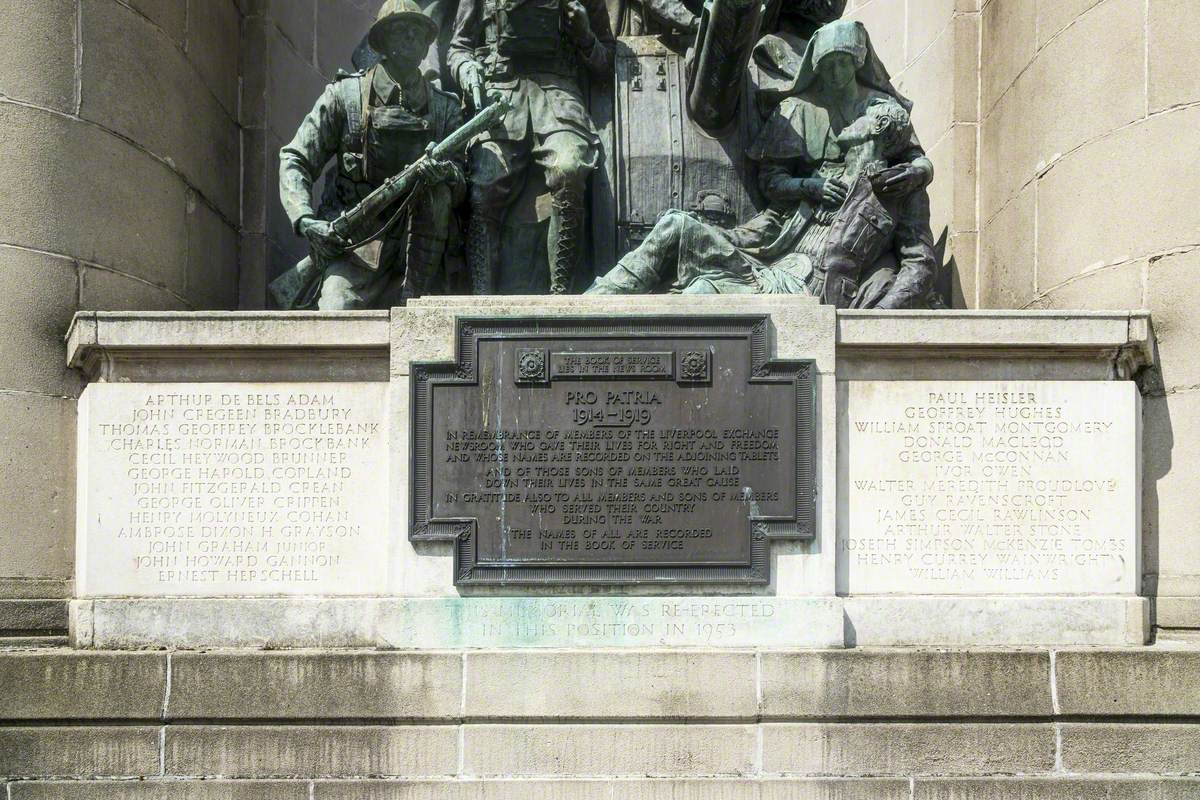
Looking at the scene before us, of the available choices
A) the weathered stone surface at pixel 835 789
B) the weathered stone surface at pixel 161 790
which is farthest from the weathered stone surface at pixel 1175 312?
the weathered stone surface at pixel 161 790

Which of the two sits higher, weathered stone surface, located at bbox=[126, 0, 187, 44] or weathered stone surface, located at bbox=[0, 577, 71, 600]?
weathered stone surface, located at bbox=[126, 0, 187, 44]

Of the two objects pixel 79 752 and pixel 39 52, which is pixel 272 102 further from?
pixel 79 752

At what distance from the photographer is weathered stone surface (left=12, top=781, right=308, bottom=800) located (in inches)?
350

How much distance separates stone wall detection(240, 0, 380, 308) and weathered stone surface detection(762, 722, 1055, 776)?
20.9ft

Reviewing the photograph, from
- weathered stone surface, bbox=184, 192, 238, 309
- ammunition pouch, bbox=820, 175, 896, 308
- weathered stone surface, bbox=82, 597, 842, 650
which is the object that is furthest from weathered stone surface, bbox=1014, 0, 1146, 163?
weathered stone surface, bbox=184, 192, 238, 309

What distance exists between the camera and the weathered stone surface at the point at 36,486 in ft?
32.2

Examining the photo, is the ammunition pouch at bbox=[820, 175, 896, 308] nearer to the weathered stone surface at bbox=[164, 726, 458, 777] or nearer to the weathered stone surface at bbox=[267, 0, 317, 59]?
the weathered stone surface at bbox=[164, 726, 458, 777]

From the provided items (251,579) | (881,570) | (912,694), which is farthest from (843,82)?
(251,579)

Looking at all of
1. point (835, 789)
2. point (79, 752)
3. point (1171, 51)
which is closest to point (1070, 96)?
point (1171, 51)

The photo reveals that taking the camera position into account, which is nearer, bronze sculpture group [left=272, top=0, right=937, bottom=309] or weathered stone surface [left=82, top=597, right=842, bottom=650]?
weathered stone surface [left=82, top=597, right=842, bottom=650]

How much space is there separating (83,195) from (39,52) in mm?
1003

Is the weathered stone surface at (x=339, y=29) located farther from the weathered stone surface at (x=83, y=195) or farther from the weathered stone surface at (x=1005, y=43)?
the weathered stone surface at (x=1005, y=43)

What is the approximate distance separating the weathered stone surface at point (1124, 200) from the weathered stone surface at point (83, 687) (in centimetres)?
686

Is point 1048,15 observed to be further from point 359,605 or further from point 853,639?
point 359,605
